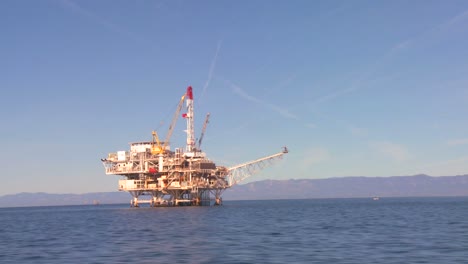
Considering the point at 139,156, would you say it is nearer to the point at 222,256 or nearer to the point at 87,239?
the point at 87,239

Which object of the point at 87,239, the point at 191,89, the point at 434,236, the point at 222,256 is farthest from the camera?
the point at 191,89

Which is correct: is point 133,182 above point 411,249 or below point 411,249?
above

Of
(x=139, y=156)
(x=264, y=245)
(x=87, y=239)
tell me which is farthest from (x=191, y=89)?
(x=264, y=245)

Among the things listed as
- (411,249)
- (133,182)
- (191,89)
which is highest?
(191,89)

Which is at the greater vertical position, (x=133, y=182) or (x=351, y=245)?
(x=133, y=182)

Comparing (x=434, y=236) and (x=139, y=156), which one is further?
(x=139, y=156)

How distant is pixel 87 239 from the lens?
184 feet

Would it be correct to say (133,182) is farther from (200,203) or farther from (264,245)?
(264,245)

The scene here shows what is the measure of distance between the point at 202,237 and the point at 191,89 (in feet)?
338

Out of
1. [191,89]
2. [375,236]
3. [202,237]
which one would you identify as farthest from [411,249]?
[191,89]

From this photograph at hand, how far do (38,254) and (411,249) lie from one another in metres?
28.6

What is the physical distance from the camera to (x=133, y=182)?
145375mm

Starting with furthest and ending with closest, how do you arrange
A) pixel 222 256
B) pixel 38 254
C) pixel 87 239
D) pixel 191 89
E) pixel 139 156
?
pixel 191 89, pixel 139 156, pixel 87 239, pixel 38 254, pixel 222 256

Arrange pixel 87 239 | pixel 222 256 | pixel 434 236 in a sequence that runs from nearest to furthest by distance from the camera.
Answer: pixel 222 256 → pixel 434 236 → pixel 87 239
